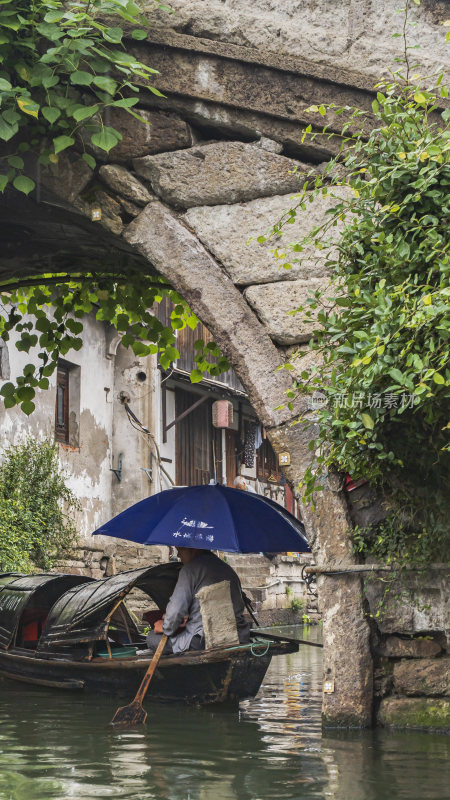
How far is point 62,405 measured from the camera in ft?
49.9

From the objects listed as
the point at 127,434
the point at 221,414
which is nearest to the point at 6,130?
the point at 127,434

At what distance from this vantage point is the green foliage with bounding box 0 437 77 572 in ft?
40.0

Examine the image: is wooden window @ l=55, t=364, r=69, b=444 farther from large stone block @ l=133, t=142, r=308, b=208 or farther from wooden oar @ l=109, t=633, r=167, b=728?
large stone block @ l=133, t=142, r=308, b=208

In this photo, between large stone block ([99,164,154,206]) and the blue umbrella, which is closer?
large stone block ([99,164,154,206])

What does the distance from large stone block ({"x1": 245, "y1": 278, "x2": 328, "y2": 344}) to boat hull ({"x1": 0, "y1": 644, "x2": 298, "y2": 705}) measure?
204 centimetres

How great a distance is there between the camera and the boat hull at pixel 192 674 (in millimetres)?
6016

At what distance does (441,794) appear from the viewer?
3580 millimetres

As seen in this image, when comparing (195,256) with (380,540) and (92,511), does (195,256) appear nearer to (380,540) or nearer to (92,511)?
(380,540)

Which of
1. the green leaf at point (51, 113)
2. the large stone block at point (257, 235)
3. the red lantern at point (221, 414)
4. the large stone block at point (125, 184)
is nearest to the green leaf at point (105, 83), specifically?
the green leaf at point (51, 113)

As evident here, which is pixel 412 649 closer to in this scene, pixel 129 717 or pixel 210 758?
pixel 210 758

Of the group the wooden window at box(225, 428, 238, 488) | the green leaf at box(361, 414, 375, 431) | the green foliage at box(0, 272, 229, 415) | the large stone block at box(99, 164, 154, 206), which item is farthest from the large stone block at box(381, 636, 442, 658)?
the wooden window at box(225, 428, 238, 488)

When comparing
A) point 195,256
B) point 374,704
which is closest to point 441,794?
point 374,704

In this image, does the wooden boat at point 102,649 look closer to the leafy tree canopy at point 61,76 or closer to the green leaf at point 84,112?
the leafy tree canopy at point 61,76

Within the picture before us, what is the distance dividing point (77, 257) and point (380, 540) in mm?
3368
